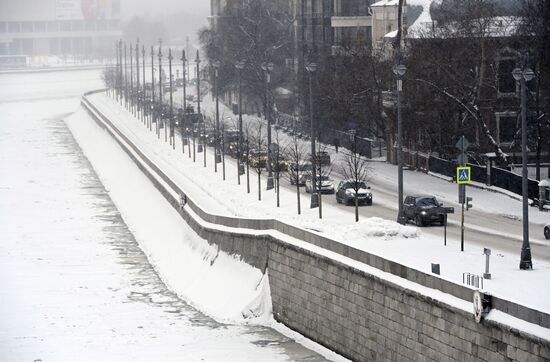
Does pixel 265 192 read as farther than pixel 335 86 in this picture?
No

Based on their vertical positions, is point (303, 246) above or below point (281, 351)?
above

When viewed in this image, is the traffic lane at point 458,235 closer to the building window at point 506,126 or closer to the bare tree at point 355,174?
the bare tree at point 355,174

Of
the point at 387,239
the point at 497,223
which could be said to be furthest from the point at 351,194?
the point at 387,239

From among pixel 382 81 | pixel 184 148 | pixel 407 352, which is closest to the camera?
pixel 407 352

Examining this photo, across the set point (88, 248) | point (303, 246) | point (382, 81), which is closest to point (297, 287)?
point (303, 246)

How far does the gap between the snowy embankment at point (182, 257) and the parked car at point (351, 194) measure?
9.11 m

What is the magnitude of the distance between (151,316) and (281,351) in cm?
1053

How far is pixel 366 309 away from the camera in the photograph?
42.5 m

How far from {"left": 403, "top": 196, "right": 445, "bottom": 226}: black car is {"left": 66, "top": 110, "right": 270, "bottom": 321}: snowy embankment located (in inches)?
374

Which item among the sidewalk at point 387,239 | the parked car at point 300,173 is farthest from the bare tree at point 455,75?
the sidewalk at point 387,239

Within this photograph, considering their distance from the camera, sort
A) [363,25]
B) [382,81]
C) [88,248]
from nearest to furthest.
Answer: [88,248]
[382,81]
[363,25]

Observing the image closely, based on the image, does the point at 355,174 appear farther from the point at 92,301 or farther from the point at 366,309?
the point at 366,309

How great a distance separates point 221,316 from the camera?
54.8 meters

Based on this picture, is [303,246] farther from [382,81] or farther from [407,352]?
[382,81]
